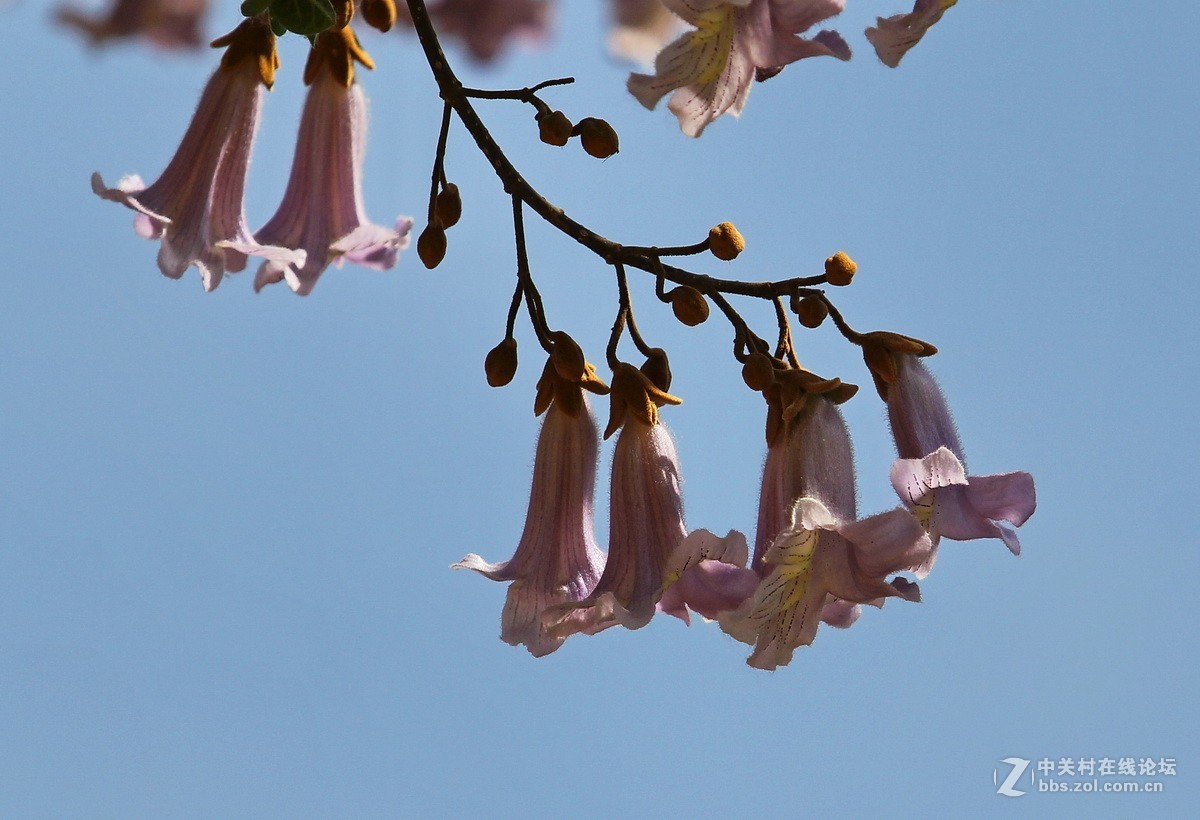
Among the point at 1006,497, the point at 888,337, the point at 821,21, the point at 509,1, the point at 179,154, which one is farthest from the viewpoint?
the point at 509,1

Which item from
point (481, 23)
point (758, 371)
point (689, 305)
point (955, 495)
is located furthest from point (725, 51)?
point (481, 23)

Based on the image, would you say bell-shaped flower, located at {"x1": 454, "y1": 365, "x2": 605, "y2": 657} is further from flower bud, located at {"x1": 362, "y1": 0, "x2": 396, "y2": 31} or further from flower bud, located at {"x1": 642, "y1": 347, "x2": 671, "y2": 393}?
flower bud, located at {"x1": 362, "y1": 0, "x2": 396, "y2": 31}

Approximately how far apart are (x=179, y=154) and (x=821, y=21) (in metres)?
1.53

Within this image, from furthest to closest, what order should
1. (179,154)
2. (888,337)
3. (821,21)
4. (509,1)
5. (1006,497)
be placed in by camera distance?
(509,1) → (179,154) → (888,337) → (1006,497) → (821,21)

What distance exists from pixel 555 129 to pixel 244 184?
97cm

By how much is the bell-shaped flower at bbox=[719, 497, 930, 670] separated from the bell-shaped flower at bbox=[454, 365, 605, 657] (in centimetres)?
39

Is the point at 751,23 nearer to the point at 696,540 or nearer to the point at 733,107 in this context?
the point at 733,107

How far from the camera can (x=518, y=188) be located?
7.63 ft

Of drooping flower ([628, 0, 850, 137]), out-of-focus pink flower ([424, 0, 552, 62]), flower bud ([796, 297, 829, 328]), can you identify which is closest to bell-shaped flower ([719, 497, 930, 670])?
flower bud ([796, 297, 829, 328])

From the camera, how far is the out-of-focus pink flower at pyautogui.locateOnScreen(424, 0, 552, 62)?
19.6 feet

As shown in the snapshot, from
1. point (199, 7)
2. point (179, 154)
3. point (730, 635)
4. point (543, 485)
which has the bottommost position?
point (730, 635)

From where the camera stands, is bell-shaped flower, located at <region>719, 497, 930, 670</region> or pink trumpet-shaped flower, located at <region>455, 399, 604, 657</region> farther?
pink trumpet-shaped flower, located at <region>455, 399, 604, 657</region>

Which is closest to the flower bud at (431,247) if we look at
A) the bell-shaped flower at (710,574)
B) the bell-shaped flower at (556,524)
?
the bell-shaped flower at (556,524)

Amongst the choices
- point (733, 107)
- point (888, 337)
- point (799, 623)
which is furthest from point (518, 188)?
point (799, 623)
